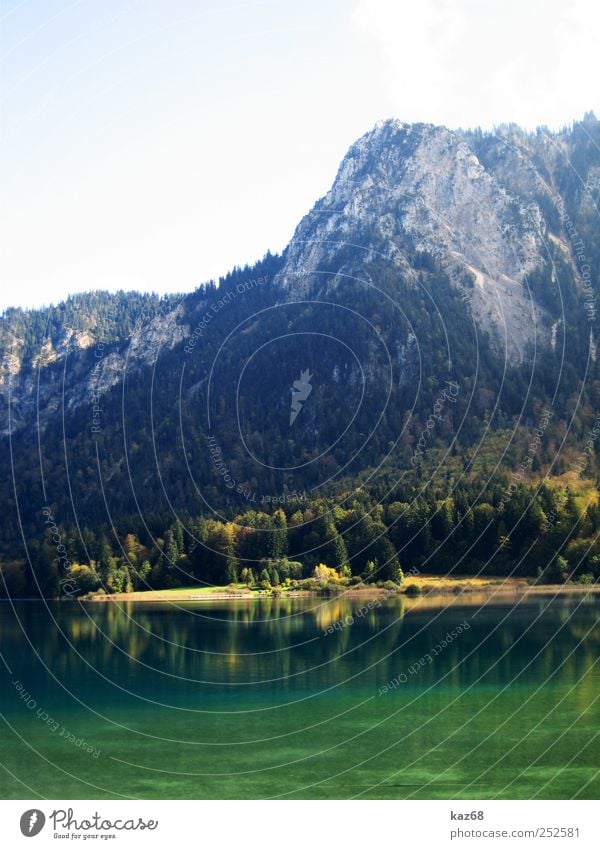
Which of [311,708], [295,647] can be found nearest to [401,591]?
[295,647]

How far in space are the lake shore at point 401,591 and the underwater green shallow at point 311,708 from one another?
1646cm

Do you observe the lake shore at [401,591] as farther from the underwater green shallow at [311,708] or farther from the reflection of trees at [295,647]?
the underwater green shallow at [311,708]

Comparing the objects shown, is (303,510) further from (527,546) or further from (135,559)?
(527,546)

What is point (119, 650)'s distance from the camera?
77625 millimetres

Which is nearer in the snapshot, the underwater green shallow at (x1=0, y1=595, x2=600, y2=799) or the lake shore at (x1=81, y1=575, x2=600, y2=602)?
the underwater green shallow at (x1=0, y1=595, x2=600, y2=799)

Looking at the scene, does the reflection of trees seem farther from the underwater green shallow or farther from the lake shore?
the lake shore

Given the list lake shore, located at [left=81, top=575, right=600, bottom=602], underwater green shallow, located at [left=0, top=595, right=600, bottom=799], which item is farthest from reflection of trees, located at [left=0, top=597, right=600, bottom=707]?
lake shore, located at [left=81, top=575, right=600, bottom=602]

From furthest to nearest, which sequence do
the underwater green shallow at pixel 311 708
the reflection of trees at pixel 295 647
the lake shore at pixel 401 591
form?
1. the lake shore at pixel 401 591
2. the reflection of trees at pixel 295 647
3. the underwater green shallow at pixel 311 708

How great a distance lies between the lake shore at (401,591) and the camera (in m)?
108

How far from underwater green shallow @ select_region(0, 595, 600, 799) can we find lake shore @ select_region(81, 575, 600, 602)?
1646cm

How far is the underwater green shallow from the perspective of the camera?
3906cm

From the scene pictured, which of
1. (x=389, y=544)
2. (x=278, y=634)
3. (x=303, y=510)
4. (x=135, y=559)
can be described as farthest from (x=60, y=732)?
(x=303, y=510)

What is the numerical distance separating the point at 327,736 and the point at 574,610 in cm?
4907

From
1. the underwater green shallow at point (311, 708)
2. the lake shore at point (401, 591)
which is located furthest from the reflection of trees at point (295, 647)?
the lake shore at point (401, 591)
